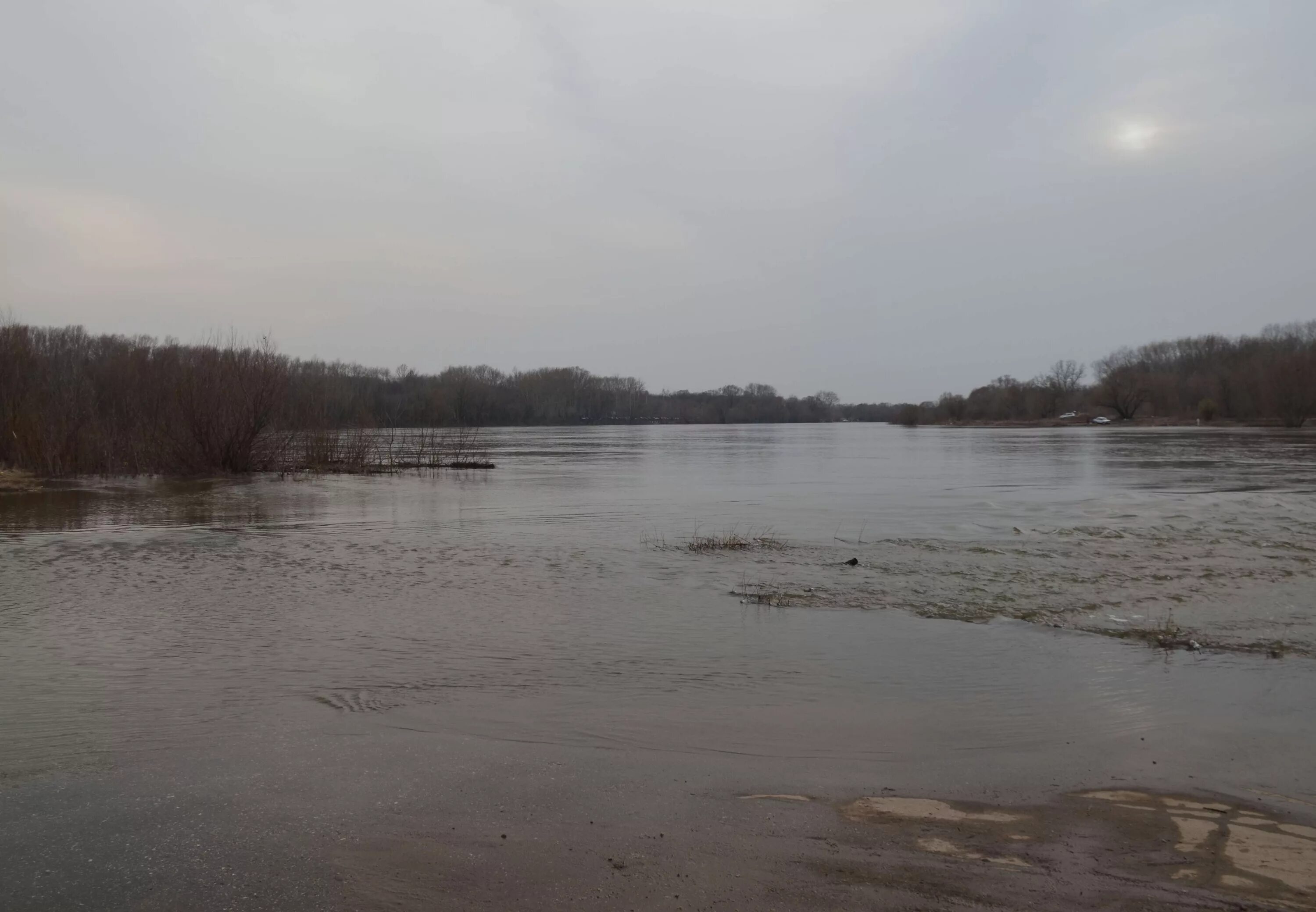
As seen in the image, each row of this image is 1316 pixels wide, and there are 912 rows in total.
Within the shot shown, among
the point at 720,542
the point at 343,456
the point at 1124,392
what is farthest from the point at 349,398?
the point at 1124,392

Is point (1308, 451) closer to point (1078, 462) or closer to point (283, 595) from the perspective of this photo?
point (1078, 462)

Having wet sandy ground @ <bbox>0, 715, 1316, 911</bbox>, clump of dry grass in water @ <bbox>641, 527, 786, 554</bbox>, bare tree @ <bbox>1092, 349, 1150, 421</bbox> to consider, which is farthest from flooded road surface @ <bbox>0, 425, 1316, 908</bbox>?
bare tree @ <bbox>1092, 349, 1150, 421</bbox>

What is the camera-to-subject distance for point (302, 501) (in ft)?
76.9

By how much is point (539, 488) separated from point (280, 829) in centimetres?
2309

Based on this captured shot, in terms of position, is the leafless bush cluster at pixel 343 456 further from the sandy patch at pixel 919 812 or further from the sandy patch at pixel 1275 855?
the sandy patch at pixel 1275 855

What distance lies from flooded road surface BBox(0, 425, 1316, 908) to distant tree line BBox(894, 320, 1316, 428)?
6634 centimetres

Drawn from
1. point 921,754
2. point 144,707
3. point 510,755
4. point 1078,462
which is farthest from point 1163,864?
point 1078,462

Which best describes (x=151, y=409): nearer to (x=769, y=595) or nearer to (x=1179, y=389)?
(x=769, y=595)

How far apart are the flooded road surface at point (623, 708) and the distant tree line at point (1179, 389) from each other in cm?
6634

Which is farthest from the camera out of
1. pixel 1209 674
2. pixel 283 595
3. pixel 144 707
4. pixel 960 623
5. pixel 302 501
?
pixel 302 501

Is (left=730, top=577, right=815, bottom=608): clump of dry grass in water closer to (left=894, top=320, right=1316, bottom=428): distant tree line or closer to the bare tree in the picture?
(left=894, top=320, right=1316, bottom=428): distant tree line

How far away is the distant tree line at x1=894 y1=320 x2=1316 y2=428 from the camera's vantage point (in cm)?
7012

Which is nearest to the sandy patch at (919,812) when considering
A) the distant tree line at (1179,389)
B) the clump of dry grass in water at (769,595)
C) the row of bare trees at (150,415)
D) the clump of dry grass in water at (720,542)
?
the clump of dry grass in water at (769,595)

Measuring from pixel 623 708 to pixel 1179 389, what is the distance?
344 feet
